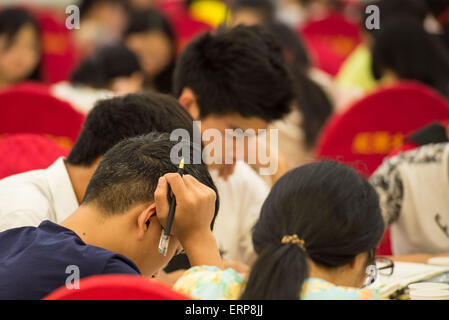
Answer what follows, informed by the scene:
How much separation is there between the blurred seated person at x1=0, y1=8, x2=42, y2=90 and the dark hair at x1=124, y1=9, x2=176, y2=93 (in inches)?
29.6

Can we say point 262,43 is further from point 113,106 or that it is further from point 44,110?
point 44,110

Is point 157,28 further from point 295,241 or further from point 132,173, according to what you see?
point 295,241

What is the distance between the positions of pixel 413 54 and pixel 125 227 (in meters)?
2.49

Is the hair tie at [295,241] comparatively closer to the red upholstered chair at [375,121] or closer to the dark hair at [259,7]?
the red upholstered chair at [375,121]

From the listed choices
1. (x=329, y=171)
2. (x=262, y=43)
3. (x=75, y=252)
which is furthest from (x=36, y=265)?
(x=262, y=43)

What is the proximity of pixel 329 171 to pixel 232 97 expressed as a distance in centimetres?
85

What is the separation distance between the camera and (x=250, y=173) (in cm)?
232

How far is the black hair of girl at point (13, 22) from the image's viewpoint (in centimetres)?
414

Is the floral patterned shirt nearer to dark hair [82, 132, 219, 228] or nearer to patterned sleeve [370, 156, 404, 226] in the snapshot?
dark hair [82, 132, 219, 228]

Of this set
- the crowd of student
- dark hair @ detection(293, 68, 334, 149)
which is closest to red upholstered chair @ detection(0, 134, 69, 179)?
the crowd of student

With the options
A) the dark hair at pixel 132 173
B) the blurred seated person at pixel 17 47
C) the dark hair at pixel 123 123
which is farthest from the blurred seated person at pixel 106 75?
the dark hair at pixel 132 173

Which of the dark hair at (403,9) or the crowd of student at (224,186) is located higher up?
the dark hair at (403,9)

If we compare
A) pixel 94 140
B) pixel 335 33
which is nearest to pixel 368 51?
pixel 335 33

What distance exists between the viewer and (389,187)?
7.30 ft
